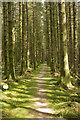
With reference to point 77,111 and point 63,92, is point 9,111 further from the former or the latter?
point 63,92

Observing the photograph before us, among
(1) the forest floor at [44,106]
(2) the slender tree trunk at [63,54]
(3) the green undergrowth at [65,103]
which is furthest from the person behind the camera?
(2) the slender tree trunk at [63,54]

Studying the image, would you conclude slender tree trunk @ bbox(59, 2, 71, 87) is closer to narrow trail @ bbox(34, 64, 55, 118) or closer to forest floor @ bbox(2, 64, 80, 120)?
forest floor @ bbox(2, 64, 80, 120)

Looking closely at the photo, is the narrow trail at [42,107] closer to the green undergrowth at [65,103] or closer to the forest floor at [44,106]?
the forest floor at [44,106]

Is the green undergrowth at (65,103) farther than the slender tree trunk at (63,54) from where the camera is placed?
No

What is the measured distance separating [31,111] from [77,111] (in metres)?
2.41

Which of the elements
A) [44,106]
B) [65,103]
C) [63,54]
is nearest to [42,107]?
[44,106]

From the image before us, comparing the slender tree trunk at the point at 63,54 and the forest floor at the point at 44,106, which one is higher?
the slender tree trunk at the point at 63,54

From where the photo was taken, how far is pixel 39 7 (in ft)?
93.9

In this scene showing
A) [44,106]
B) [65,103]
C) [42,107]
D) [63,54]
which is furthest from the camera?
[63,54]

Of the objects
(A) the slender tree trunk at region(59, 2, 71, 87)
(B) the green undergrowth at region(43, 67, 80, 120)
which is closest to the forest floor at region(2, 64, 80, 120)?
(B) the green undergrowth at region(43, 67, 80, 120)

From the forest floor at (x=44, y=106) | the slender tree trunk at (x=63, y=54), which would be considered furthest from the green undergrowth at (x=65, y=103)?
the slender tree trunk at (x=63, y=54)

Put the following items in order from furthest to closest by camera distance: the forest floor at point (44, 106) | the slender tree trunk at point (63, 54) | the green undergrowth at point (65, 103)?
1. the slender tree trunk at point (63, 54)
2. the green undergrowth at point (65, 103)
3. the forest floor at point (44, 106)

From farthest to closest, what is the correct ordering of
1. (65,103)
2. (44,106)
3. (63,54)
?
(63,54), (65,103), (44,106)

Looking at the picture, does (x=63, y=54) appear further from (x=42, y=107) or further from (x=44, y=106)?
(x=42, y=107)
